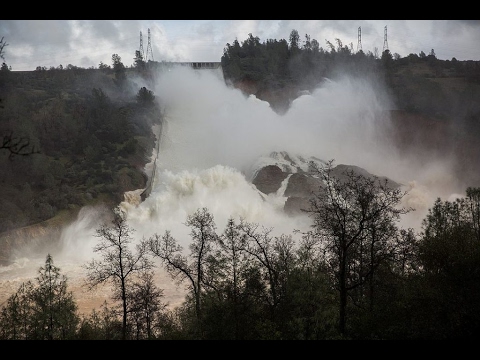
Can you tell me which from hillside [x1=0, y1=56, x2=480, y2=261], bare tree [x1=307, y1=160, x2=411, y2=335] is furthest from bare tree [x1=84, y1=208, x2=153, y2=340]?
hillside [x1=0, y1=56, x2=480, y2=261]

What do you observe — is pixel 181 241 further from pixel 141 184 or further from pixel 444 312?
pixel 444 312

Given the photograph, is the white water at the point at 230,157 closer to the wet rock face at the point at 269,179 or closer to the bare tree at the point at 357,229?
the wet rock face at the point at 269,179

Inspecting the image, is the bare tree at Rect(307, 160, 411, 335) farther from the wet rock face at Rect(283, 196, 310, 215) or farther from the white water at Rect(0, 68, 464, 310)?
the wet rock face at Rect(283, 196, 310, 215)

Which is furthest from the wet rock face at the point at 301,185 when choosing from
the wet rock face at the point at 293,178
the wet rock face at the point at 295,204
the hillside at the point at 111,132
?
the hillside at the point at 111,132

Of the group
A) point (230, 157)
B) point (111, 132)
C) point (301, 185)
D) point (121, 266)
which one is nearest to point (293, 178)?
point (301, 185)

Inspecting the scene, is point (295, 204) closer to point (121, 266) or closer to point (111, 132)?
→ point (121, 266)

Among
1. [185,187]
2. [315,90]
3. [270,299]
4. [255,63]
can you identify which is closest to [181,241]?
[185,187]
